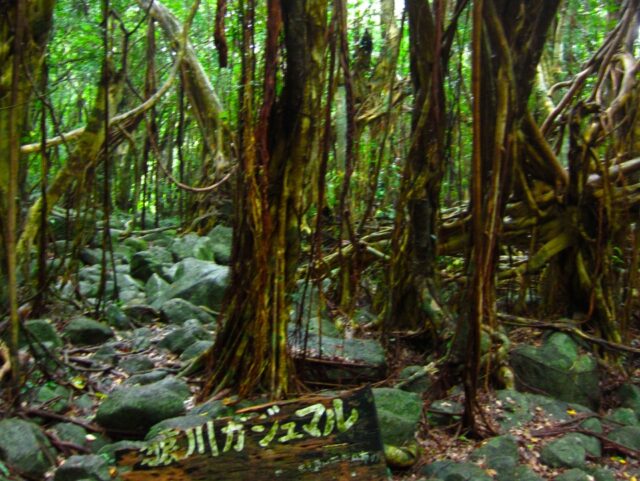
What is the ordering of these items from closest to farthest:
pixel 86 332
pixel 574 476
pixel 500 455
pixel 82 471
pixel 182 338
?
pixel 82 471 → pixel 574 476 → pixel 500 455 → pixel 182 338 → pixel 86 332

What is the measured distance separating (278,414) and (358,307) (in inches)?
142

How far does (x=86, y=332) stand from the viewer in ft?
17.5

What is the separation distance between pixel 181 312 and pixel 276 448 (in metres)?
3.51

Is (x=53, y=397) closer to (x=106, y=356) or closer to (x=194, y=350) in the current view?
(x=106, y=356)

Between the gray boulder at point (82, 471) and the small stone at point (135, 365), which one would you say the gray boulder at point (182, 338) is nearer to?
the small stone at point (135, 365)

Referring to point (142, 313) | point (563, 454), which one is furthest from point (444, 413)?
point (142, 313)

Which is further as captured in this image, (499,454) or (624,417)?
(624,417)

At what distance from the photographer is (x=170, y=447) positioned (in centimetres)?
280

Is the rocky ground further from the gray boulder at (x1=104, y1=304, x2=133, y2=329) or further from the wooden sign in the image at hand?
the wooden sign

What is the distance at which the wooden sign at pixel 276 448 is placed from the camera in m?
2.77

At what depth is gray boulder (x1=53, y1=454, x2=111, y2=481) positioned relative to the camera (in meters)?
3.07

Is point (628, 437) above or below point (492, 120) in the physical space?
below

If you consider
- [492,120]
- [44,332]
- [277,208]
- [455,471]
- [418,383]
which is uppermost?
[492,120]

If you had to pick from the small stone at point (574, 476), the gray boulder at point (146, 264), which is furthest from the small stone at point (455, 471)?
the gray boulder at point (146, 264)
